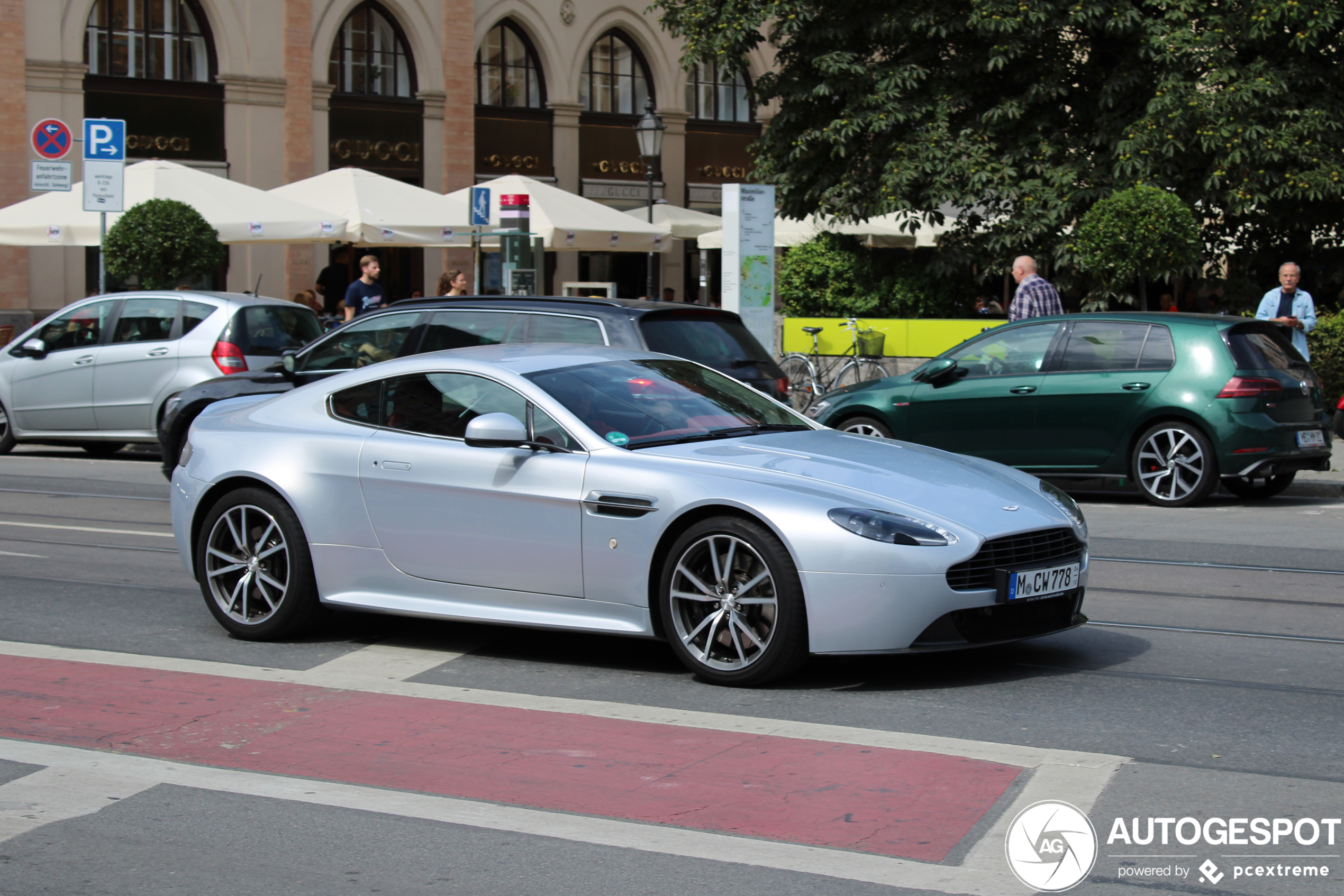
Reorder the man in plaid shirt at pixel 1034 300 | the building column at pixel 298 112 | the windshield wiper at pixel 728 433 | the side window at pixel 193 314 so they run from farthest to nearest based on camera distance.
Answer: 1. the building column at pixel 298 112
2. the side window at pixel 193 314
3. the man in plaid shirt at pixel 1034 300
4. the windshield wiper at pixel 728 433

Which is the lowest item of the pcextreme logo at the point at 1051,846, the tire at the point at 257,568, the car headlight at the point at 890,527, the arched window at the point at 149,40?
the pcextreme logo at the point at 1051,846

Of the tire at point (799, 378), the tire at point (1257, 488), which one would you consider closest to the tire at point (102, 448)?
the tire at point (799, 378)

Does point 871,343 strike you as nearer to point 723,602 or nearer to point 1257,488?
point 1257,488

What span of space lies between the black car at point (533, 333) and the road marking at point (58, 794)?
536 cm

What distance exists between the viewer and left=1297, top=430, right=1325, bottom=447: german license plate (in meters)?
12.7

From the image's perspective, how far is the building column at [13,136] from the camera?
2875cm

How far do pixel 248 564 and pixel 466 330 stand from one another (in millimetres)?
4090

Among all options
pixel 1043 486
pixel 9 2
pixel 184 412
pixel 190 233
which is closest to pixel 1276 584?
pixel 1043 486

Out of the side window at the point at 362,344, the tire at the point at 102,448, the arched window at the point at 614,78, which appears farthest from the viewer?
the arched window at the point at 614,78

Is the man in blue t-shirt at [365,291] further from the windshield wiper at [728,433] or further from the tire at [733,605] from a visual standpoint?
the tire at [733,605]

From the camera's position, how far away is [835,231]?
79.5 ft

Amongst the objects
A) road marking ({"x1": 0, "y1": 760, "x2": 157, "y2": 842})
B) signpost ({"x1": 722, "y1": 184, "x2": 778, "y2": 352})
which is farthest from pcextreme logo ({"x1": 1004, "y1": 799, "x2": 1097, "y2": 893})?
signpost ({"x1": 722, "y1": 184, "x2": 778, "y2": 352})

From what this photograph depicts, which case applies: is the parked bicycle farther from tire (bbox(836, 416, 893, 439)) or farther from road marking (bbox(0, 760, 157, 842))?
road marking (bbox(0, 760, 157, 842))

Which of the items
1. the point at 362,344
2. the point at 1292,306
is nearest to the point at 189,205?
the point at 362,344
